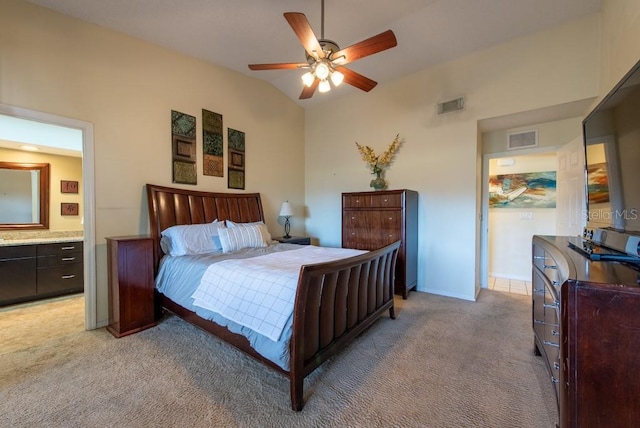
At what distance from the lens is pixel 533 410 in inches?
64.2

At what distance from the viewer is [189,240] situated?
3.04 metres

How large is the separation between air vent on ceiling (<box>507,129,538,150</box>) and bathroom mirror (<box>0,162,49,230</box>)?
23.7ft

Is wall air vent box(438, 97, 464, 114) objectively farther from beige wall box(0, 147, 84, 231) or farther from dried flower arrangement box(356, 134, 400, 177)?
beige wall box(0, 147, 84, 231)

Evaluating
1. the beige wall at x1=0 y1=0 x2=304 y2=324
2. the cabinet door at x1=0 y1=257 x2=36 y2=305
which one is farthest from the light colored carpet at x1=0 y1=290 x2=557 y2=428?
the cabinet door at x1=0 y1=257 x2=36 y2=305

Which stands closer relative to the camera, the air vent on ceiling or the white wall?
the white wall

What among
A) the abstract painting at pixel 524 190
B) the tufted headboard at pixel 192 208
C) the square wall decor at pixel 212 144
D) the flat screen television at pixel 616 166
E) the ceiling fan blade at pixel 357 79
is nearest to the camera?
the flat screen television at pixel 616 166

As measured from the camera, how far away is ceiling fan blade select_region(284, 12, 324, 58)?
193 centimetres

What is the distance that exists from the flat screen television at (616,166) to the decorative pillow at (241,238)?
319cm

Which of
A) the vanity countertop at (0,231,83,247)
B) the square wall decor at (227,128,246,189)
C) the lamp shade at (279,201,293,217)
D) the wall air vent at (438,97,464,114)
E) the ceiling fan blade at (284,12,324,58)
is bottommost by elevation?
the vanity countertop at (0,231,83,247)

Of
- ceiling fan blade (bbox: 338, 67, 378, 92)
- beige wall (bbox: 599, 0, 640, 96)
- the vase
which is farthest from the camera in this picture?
the vase

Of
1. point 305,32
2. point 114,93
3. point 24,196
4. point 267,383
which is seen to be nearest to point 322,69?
point 305,32

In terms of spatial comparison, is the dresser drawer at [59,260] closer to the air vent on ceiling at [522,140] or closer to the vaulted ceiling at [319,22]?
the vaulted ceiling at [319,22]

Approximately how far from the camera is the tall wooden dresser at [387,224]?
3652 millimetres

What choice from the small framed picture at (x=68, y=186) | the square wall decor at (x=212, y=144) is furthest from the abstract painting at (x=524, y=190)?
the small framed picture at (x=68, y=186)
